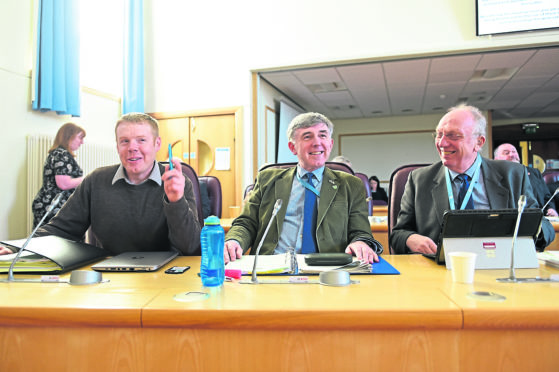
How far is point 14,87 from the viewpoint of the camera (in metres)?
3.57

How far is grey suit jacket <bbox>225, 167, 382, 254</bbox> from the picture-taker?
1.65 metres

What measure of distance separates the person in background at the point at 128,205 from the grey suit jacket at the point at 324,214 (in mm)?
256

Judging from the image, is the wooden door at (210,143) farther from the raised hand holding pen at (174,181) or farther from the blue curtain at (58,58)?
the raised hand holding pen at (174,181)

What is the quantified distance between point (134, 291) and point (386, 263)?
77cm

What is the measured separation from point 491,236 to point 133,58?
491 cm

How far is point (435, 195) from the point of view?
173cm

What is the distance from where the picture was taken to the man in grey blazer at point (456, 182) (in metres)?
1.68

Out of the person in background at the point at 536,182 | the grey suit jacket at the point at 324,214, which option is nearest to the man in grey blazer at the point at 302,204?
the grey suit jacket at the point at 324,214

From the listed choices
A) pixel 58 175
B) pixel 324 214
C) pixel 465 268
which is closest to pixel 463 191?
pixel 324 214

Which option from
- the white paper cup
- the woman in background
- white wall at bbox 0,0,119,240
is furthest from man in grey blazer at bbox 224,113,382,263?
white wall at bbox 0,0,119,240

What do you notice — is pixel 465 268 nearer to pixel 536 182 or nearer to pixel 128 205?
pixel 128 205

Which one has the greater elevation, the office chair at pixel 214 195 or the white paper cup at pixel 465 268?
the office chair at pixel 214 195

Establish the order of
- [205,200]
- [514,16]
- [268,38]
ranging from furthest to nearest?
1. [268,38]
2. [514,16]
3. [205,200]

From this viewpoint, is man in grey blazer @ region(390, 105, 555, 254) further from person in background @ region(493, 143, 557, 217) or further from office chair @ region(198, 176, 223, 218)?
person in background @ region(493, 143, 557, 217)
